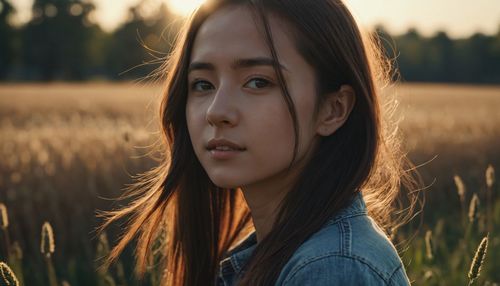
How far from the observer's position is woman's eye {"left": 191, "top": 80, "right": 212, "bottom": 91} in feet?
6.62

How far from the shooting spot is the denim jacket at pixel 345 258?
140cm

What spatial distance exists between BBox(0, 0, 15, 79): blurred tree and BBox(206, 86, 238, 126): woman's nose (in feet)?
224

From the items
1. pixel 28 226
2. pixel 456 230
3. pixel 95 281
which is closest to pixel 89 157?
pixel 28 226

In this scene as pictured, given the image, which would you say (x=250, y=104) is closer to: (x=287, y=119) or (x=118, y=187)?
(x=287, y=119)

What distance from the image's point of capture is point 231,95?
1829 millimetres

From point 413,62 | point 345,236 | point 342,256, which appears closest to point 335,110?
point 345,236

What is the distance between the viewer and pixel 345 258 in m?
1.42

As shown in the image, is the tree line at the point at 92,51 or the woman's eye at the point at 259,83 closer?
the woman's eye at the point at 259,83

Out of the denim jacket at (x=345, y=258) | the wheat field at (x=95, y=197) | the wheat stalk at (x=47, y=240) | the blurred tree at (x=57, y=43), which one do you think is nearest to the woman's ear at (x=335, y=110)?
the denim jacket at (x=345, y=258)

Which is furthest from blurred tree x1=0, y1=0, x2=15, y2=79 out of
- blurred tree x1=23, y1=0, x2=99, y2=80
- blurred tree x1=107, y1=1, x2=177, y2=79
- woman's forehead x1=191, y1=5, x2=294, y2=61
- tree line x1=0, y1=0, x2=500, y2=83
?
woman's forehead x1=191, y1=5, x2=294, y2=61

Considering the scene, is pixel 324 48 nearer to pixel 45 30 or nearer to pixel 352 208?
pixel 352 208

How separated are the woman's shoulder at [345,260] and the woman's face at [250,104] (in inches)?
12.4

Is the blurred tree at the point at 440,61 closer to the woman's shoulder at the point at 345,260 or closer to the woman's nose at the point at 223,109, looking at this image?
the woman's nose at the point at 223,109

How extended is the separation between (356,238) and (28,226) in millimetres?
4085
